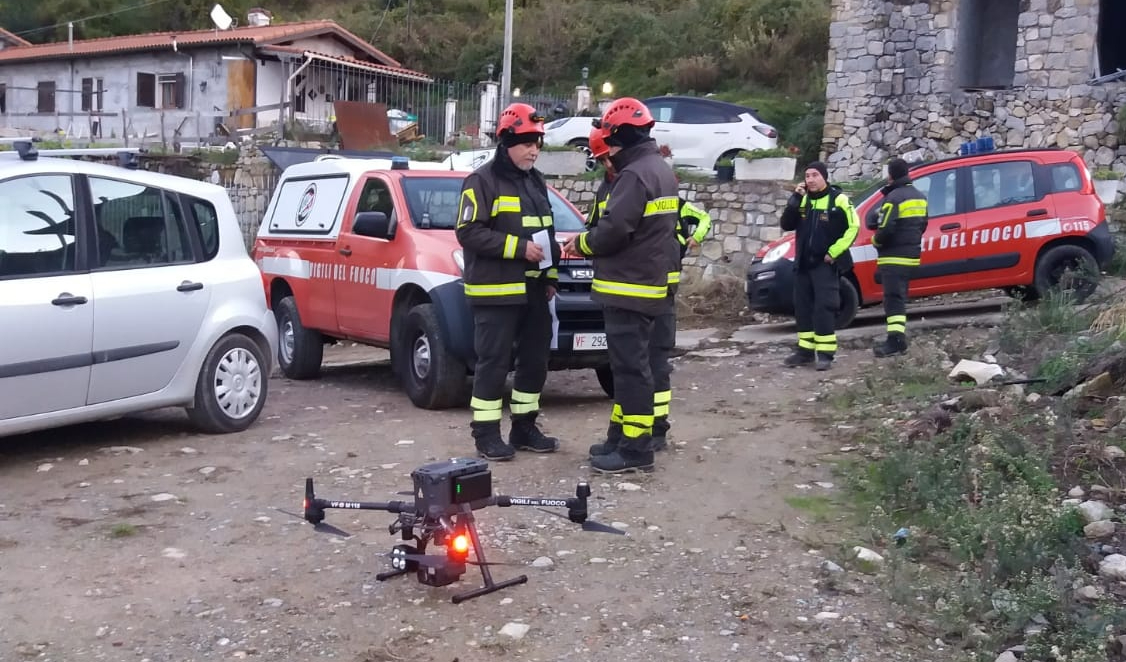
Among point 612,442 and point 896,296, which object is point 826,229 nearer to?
point 896,296

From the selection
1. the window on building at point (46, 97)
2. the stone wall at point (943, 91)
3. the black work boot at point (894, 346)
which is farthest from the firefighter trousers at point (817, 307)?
the window on building at point (46, 97)

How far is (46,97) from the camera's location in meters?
37.6

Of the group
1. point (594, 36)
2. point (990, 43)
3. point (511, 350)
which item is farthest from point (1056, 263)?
point (594, 36)

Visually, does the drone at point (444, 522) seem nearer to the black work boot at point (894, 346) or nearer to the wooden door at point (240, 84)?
the black work boot at point (894, 346)

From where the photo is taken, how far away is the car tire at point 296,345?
979 cm

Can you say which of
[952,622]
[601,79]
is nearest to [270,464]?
[952,622]

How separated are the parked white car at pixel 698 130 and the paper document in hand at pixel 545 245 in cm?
1426

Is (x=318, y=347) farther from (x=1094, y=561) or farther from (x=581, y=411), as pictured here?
(x=1094, y=561)

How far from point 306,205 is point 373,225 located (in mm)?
1689

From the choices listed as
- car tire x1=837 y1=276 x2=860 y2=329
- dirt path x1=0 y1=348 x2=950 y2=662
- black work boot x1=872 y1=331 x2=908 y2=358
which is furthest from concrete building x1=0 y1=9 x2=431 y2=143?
dirt path x1=0 y1=348 x2=950 y2=662

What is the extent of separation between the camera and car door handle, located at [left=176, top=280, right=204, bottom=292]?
6.91 m

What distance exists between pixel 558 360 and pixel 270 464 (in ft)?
7.06

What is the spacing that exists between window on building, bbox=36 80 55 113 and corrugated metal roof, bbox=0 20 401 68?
2.78ft

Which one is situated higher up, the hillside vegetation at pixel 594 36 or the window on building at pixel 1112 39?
the hillside vegetation at pixel 594 36
